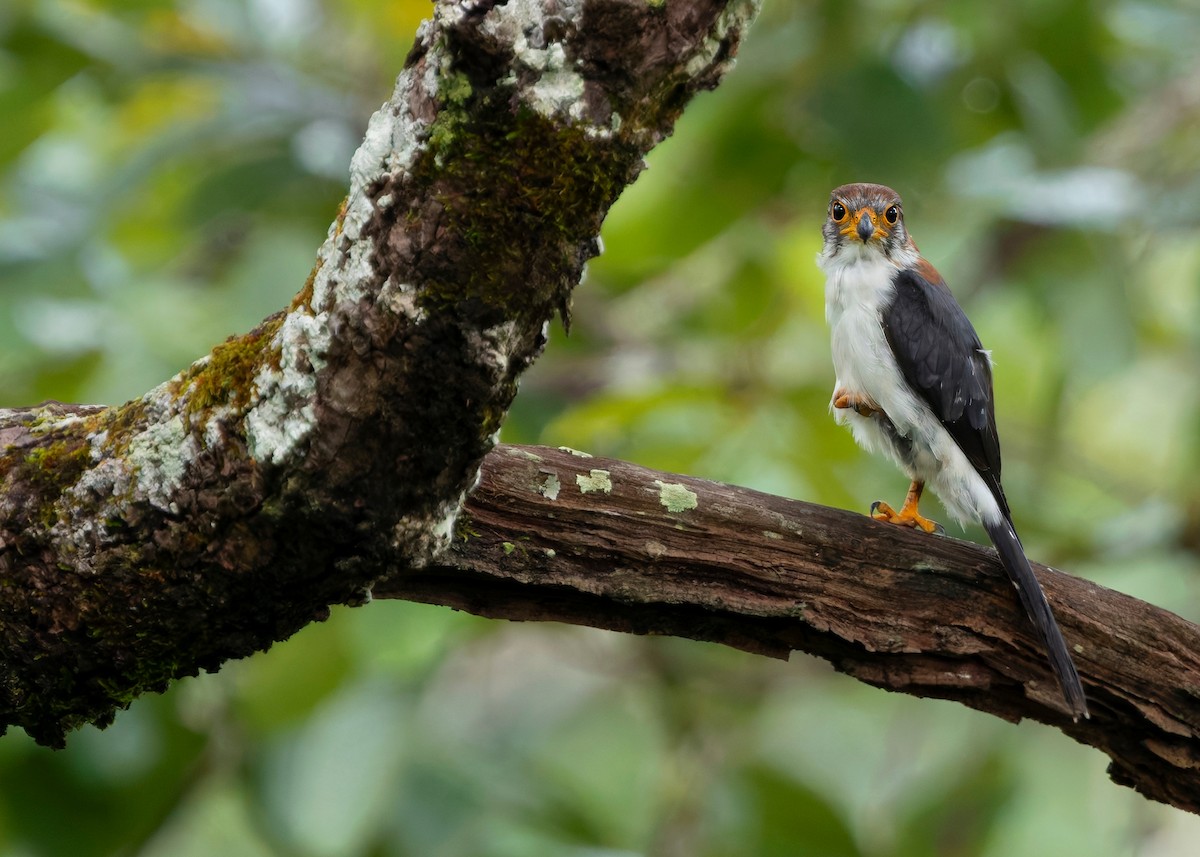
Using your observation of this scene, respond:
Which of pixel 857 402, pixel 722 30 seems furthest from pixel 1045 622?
pixel 722 30

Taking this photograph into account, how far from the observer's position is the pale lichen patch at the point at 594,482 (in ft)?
8.41

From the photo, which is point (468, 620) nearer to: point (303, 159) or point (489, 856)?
point (489, 856)

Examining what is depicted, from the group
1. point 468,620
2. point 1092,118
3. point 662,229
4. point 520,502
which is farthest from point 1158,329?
point 520,502

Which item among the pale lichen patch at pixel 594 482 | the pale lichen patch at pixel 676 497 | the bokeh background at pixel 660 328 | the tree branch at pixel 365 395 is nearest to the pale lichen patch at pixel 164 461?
the tree branch at pixel 365 395

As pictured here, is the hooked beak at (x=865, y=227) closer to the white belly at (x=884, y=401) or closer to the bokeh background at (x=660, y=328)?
the white belly at (x=884, y=401)

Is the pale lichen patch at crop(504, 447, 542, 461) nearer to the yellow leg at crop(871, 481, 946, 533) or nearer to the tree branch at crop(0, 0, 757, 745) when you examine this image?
the tree branch at crop(0, 0, 757, 745)

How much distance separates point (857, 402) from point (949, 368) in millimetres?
313

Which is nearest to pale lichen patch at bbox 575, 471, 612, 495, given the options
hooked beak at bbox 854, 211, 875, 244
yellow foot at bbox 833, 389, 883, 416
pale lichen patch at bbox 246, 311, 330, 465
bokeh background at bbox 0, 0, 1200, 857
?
pale lichen patch at bbox 246, 311, 330, 465

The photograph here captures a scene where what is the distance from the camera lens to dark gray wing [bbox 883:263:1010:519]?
11.8 feet

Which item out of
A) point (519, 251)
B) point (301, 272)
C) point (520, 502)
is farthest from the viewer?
point (301, 272)

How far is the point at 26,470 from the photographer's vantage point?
2242 mm

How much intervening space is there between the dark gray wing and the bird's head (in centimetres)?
30

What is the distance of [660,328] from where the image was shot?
6.03 meters

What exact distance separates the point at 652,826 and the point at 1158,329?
368 centimetres
